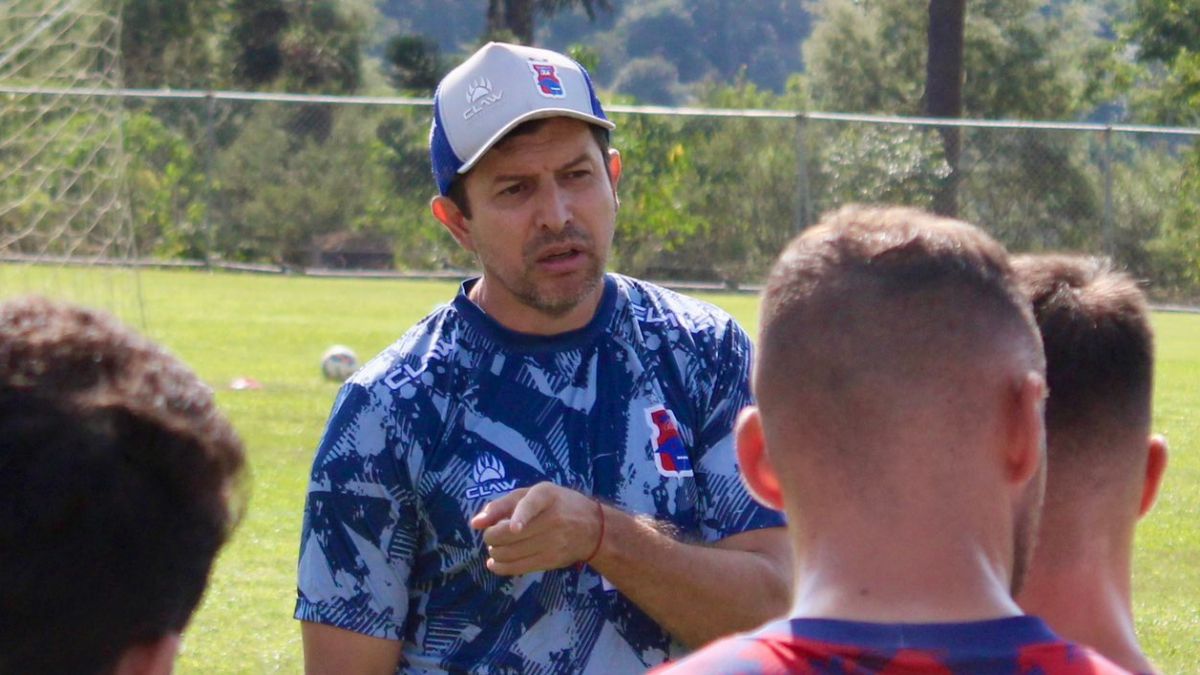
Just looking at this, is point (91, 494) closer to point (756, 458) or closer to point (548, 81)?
point (756, 458)

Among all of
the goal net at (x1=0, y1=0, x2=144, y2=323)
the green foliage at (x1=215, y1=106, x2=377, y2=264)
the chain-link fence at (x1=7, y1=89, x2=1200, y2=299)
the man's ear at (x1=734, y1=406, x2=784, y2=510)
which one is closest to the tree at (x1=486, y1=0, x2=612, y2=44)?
the green foliage at (x1=215, y1=106, x2=377, y2=264)

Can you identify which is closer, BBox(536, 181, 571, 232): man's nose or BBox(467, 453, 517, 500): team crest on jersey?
BBox(467, 453, 517, 500): team crest on jersey

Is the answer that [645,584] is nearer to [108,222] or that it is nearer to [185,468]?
[185,468]

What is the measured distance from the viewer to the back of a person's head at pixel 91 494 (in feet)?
5.17

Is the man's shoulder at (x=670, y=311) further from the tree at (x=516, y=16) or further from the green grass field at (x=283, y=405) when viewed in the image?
the tree at (x=516, y=16)

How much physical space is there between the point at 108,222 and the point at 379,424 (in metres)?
15.6

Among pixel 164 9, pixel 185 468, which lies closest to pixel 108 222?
pixel 185 468

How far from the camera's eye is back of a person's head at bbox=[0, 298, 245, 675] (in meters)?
1.58

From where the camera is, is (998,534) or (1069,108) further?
(1069,108)

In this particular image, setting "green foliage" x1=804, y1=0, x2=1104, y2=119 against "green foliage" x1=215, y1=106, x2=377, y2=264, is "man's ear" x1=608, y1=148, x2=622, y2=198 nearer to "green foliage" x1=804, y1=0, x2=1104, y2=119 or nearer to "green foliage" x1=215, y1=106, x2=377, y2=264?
"green foliage" x1=215, y1=106, x2=377, y2=264

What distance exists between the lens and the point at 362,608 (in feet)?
9.58

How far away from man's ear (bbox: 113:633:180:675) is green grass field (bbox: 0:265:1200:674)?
1.36 ft

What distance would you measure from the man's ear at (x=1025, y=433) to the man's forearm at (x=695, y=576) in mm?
1153

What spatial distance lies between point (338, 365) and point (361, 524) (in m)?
10.2
